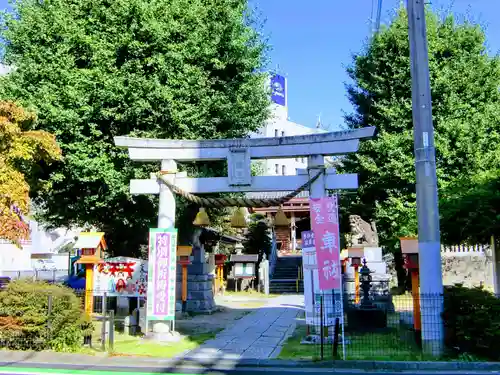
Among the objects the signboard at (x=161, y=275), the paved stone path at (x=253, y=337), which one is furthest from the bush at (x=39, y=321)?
the paved stone path at (x=253, y=337)

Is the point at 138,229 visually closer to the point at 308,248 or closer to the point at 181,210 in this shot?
the point at 181,210

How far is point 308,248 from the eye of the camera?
496 inches

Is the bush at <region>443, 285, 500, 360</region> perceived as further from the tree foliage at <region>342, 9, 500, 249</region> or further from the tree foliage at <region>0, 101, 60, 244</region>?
the tree foliage at <region>0, 101, 60, 244</region>

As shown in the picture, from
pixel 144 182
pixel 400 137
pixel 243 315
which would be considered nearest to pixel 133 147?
pixel 144 182

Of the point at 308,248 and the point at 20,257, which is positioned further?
the point at 20,257

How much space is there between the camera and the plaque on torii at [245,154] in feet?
42.7

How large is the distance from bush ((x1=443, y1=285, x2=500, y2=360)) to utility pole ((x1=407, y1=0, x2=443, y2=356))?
0.29 metres

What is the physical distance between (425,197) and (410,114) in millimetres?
13282

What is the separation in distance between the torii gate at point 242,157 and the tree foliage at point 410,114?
9.54 m

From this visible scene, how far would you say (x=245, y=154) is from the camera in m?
13.5

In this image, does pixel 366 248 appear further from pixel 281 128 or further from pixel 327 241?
pixel 281 128

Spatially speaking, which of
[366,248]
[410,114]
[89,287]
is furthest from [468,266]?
[89,287]

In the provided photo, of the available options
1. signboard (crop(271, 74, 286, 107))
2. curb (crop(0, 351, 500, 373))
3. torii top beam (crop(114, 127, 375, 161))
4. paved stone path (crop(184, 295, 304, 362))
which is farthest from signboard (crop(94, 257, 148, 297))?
signboard (crop(271, 74, 286, 107))

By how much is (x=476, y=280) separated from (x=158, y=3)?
63.2 ft
